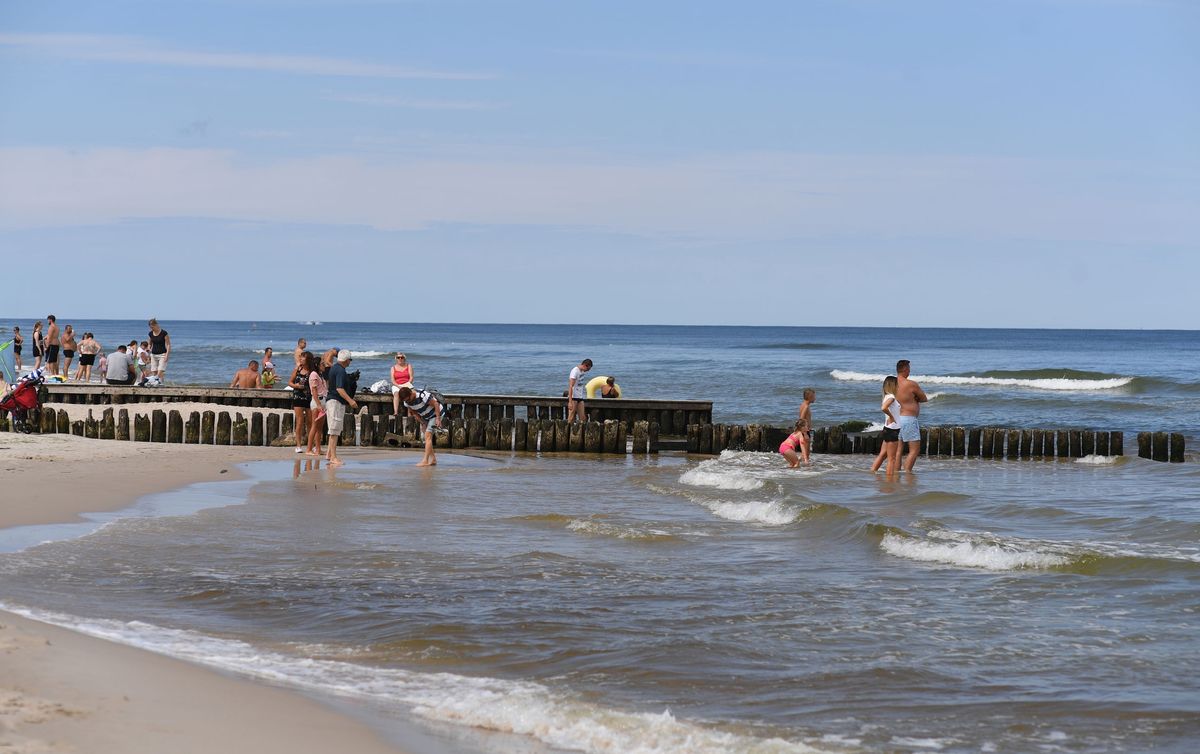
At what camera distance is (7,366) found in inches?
1000

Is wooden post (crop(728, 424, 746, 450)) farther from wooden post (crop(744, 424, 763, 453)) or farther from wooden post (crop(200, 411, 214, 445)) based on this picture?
wooden post (crop(200, 411, 214, 445))

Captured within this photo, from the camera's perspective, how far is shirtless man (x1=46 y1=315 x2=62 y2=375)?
30188mm

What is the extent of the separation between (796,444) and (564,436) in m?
4.62

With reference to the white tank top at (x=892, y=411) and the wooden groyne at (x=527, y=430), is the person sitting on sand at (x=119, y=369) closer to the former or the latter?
the wooden groyne at (x=527, y=430)

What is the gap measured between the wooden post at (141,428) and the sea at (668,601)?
4.96 m

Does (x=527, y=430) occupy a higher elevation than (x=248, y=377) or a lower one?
lower

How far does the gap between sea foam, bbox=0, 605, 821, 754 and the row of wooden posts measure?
50.0 feet

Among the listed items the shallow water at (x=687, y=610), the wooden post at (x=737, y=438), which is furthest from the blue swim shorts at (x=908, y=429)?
the wooden post at (x=737, y=438)

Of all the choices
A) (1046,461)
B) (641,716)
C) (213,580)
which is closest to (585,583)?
(213,580)

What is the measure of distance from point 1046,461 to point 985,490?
6011 millimetres

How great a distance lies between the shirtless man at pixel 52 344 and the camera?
3019 centimetres

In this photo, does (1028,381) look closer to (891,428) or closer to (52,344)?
(891,428)

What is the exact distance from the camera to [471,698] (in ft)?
21.9

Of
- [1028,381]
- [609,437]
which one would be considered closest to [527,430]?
[609,437]
